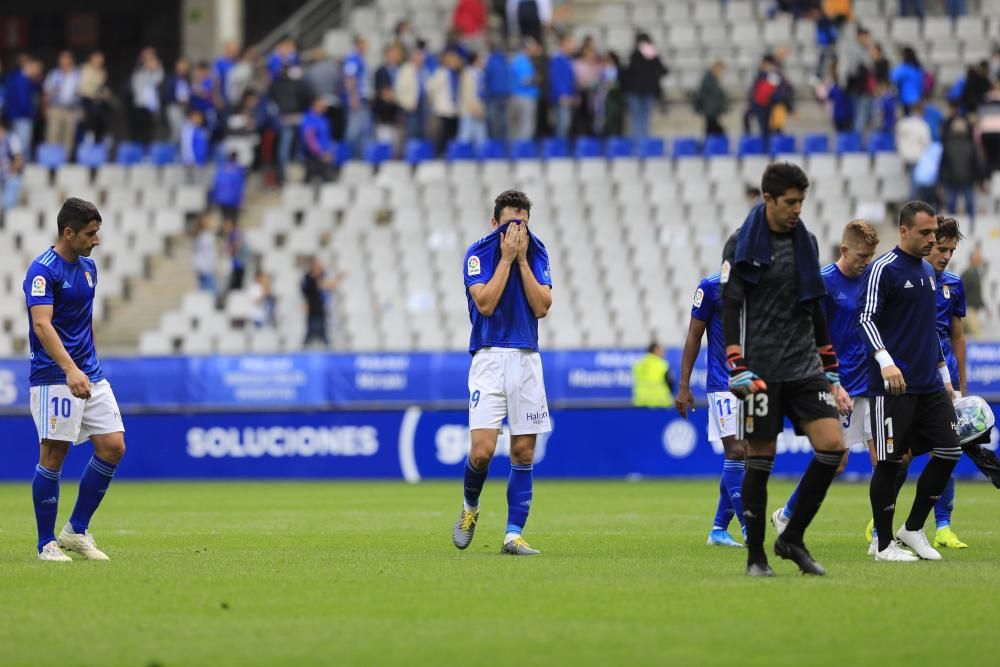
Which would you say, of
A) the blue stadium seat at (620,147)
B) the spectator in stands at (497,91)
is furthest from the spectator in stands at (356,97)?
the blue stadium seat at (620,147)

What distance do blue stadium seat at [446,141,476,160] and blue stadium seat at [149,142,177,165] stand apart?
19.6 ft

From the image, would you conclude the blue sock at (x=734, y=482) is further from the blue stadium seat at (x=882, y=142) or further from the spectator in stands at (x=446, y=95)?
the spectator in stands at (x=446, y=95)

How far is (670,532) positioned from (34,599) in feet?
20.5

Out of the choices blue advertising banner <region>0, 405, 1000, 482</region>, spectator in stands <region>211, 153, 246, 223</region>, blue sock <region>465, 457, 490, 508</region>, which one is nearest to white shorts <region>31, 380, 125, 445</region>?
blue sock <region>465, 457, 490, 508</region>

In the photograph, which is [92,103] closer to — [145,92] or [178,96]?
[145,92]

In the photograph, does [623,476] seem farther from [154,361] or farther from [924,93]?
[924,93]

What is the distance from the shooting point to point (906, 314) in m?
10.8

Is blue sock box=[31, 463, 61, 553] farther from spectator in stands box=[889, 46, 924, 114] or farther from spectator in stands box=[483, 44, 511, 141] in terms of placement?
spectator in stands box=[889, 46, 924, 114]

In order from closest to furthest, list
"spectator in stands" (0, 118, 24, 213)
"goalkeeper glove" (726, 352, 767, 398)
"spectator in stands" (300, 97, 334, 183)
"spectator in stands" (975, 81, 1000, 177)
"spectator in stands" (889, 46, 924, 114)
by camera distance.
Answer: "goalkeeper glove" (726, 352, 767, 398), "spectator in stands" (975, 81, 1000, 177), "spectator in stands" (889, 46, 924, 114), "spectator in stands" (300, 97, 334, 183), "spectator in stands" (0, 118, 24, 213)

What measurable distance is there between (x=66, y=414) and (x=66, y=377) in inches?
12.2

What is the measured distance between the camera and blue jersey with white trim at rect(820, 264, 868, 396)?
1237 cm

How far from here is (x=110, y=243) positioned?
32.8 metres

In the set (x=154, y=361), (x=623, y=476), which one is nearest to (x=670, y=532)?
(x=623, y=476)

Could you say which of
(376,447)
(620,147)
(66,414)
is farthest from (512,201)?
(620,147)
